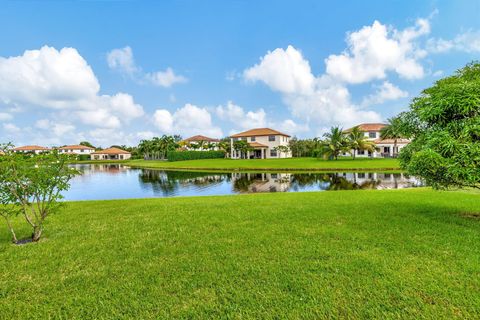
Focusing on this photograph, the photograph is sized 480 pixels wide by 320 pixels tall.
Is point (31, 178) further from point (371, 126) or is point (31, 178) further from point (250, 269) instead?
point (371, 126)

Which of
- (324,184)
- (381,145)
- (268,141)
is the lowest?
(324,184)

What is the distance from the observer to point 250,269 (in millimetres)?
4520

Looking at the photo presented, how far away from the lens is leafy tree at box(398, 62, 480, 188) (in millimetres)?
5660

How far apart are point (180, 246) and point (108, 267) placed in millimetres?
1463

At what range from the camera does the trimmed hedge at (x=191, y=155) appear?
62.2 metres

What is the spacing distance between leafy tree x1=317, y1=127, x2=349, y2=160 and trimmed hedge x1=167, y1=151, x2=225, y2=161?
28.7 meters

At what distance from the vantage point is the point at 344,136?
49.6 metres

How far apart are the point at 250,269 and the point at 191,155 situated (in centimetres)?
6073

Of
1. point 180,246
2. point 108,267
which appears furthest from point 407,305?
point 108,267

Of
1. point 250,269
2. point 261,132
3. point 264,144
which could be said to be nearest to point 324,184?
point 250,269

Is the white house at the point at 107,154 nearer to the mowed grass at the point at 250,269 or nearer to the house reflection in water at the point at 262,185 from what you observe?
the house reflection in water at the point at 262,185

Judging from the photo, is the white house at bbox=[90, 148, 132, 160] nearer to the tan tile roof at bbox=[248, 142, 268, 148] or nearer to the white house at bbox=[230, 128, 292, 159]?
the white house at bbox=[230, 128, 292, 159]

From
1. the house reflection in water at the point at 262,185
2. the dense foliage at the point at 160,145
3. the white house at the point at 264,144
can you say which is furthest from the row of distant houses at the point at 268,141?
the house reflection in water at the point at 262,185

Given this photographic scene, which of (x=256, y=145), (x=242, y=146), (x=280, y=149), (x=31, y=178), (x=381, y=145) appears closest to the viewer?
(x=31, y=178)
